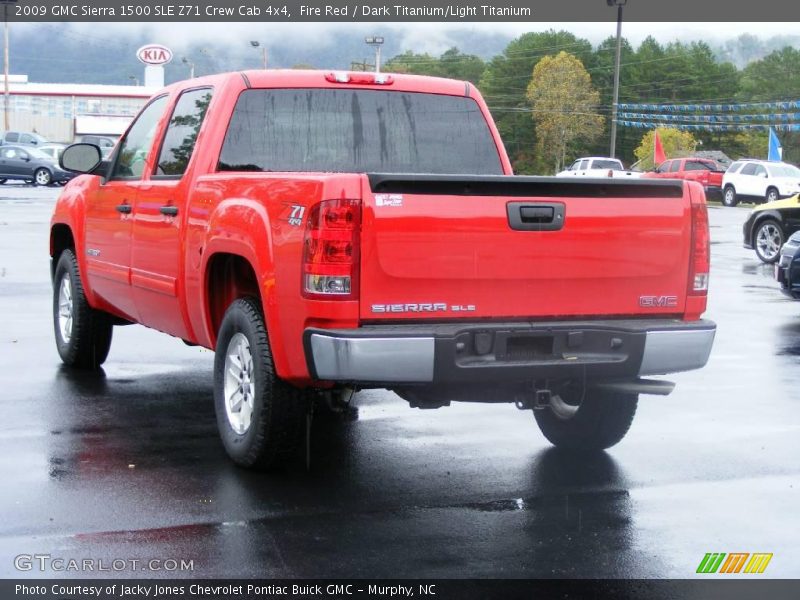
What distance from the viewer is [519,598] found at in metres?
4.56

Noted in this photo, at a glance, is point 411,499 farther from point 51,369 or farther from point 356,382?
point 51,369

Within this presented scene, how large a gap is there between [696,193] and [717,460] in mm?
1579

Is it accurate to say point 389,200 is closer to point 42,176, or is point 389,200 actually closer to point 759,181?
point 759,181

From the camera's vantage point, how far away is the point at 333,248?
5465 mm

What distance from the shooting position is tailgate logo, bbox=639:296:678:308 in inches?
237

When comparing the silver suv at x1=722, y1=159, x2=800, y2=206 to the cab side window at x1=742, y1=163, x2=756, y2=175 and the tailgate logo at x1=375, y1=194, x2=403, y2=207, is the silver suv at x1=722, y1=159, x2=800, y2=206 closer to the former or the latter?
the cab side window at x1=742, y1=163, x2=756, y2=175

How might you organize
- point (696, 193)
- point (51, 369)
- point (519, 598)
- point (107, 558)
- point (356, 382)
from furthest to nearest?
point (51, 369), point (696, 193), point (356, 382), point (107, 558), point (519, 598)

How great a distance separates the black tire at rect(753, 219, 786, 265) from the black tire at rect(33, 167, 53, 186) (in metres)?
32.5

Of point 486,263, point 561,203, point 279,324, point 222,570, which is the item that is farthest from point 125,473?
point 561,203

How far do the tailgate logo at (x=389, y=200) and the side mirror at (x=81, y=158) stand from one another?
11.3ft

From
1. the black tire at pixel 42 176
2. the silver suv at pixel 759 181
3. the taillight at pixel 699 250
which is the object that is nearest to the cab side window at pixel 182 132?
the taillight at pixel 699 250

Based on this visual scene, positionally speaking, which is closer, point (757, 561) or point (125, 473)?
point (757, 561)

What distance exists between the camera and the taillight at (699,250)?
6.11m
